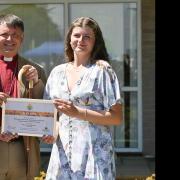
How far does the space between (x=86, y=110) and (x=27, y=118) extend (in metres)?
0.43

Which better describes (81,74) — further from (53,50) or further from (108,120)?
(53,50)

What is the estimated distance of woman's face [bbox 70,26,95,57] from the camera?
11.1 ft

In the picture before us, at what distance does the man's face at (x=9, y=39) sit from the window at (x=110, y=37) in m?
5.63

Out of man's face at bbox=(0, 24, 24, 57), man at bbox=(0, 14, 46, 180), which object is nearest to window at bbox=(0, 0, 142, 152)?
man at bbox=(0, 14, 46, 180)

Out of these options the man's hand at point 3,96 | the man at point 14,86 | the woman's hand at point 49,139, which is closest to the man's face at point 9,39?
the man at point 14,86

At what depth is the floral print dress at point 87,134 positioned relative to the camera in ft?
11.1

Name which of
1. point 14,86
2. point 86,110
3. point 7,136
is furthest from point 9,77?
point 86,110

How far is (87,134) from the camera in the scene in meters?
3.42

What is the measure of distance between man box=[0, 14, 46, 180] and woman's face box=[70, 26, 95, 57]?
1.16 feet

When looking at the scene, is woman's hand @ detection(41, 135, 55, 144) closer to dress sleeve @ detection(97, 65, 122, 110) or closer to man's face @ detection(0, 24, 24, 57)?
dress sleeve @ detection(97, 65, 122, 110)

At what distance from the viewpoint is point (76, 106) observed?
3.37 m

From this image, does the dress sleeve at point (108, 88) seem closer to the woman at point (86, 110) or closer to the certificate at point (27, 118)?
the woman at point (86, 110)
